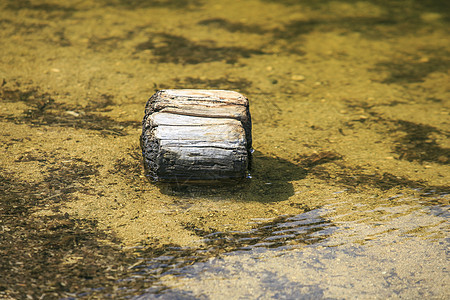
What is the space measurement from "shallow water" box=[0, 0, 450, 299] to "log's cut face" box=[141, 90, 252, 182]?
141 mm

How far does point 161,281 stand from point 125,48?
10.3ft

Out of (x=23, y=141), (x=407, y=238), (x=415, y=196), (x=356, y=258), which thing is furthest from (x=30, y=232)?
(x=415, y=196)

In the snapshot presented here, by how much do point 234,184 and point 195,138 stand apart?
15.9 inches

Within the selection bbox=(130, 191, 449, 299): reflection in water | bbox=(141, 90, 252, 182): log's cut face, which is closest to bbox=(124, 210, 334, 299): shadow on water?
bbox=(130, 191, 449, 299): reflection in water

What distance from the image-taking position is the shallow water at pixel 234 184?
2.15 meters

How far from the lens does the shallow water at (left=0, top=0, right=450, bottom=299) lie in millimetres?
2152

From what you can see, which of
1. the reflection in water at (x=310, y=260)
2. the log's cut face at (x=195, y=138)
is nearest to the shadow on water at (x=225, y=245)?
the reflection in water at (x=310, y=260)

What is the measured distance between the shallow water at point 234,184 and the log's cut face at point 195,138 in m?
0.14

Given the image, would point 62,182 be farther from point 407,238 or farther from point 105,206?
point 407,238

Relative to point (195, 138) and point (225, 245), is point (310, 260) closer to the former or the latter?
point (225, 245)

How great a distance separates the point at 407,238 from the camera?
2.45m

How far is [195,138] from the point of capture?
104 inches

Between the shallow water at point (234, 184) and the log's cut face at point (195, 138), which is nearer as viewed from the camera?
the shallow water at point (234, 184)

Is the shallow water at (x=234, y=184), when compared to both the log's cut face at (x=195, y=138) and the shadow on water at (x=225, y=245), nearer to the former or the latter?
the shadow on water at (x=225, y=245)
